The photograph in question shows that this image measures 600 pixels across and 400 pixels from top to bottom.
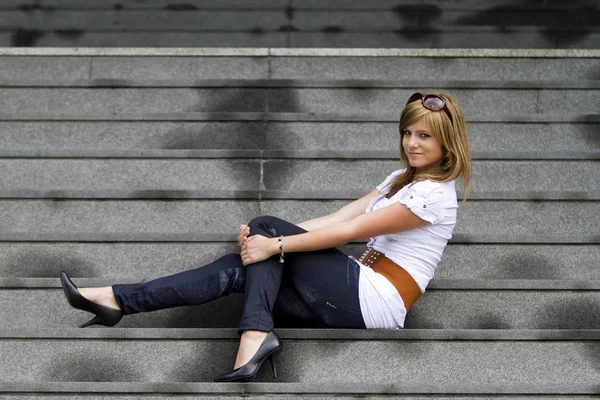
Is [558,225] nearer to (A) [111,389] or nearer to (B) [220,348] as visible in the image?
(B) [220,348]

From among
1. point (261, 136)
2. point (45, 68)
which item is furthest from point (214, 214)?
point (45, 68)

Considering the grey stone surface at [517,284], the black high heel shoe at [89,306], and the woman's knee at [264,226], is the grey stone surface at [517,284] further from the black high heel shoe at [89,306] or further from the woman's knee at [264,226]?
the black high heel shoe at [89,306]

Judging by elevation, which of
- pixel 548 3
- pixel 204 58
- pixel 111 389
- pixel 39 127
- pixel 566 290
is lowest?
pixel 111 389

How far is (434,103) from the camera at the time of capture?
3.48m

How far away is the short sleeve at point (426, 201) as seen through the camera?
11.3ft

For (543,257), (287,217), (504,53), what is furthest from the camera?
(504,53)

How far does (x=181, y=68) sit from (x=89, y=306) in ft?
7.36

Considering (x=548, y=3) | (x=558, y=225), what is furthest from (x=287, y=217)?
(x=548, y=3)

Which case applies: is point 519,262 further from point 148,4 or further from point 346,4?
point 148,4

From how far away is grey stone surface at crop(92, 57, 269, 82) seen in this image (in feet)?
17.6

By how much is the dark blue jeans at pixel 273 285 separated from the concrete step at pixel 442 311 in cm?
29

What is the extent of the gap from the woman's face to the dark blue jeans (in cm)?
46

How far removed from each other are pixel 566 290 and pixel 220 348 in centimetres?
139

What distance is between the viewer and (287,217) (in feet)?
14.1
